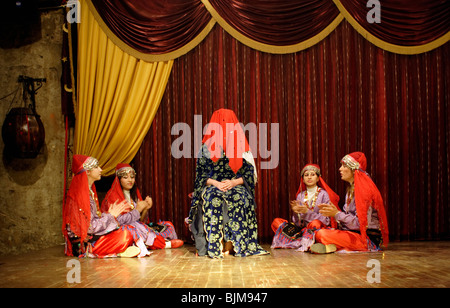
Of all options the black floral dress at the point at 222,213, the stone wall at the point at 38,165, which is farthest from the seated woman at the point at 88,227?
the stone wall at the point at 38,165

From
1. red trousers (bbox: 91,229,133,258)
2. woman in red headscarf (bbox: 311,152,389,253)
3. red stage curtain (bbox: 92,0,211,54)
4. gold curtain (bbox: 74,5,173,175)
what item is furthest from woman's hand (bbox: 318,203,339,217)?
red stage curtain (bbox: 92,0,211,54)

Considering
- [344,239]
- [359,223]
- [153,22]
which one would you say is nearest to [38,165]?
[153,22]

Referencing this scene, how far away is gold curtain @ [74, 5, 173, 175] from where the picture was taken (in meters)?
5.08

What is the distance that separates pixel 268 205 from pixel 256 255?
1241 millimetres

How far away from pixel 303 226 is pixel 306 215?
178 mm

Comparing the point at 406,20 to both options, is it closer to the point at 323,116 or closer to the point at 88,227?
the point at 323,116

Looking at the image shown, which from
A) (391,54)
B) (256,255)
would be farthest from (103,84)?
(391,54)

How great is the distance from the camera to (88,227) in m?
4.03

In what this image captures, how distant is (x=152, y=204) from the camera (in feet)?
17.1

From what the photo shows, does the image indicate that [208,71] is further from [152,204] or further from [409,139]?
[409,139]

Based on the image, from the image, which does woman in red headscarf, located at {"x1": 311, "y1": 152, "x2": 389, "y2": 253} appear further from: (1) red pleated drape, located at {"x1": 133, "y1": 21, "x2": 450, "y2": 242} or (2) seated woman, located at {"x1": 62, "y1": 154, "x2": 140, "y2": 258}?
(2) seated woman, located at {"x1": 62, "y1": 154, "x2": 140, "y2": 258}

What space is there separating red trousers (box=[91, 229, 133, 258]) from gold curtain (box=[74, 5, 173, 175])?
1.14 metres
